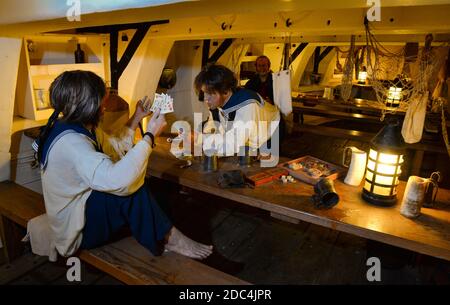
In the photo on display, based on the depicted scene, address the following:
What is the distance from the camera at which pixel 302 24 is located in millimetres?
3021

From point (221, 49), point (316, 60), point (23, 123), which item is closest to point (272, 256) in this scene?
point (23, 123)

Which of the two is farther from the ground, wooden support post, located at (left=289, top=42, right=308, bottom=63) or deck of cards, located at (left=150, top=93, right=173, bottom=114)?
wooden support post, located at (left=289, top=42, right=308, bottom=63)

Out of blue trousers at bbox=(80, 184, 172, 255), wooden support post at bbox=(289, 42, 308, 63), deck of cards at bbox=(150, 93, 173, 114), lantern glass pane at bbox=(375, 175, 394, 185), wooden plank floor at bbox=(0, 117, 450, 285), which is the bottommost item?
wooden plank floor at bbox=(0, 117, 450, 285)

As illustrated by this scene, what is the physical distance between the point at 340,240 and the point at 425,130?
2.90 meters

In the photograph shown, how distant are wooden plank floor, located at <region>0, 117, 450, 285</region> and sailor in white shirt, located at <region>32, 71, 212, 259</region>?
2.36 feet

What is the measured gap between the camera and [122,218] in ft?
5.77

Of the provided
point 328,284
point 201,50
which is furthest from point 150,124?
point 201,50

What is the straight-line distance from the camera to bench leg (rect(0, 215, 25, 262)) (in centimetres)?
242

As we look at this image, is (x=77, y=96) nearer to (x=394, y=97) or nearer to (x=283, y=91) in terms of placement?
(x=283, y=91)

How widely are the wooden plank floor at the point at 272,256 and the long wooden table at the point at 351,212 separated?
2.47 ft

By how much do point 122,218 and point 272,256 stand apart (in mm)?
1390

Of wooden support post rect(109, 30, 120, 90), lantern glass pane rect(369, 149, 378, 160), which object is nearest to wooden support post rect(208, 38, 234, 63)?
wooden support post rect(109, 30, 120, 90)

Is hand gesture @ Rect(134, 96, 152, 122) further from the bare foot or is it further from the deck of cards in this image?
the bare foot

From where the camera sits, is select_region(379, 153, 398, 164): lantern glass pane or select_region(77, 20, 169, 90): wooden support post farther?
select_region(77, 20, 169, 90): wooden support post
